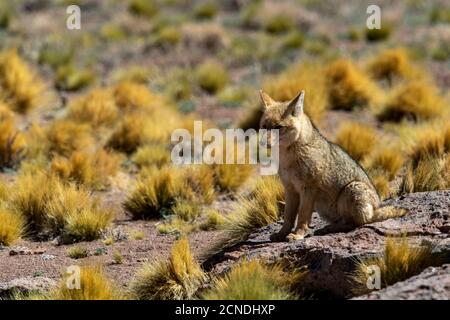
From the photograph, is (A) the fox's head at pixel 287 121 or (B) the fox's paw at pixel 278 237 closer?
(A) the fox's head at pixel 287 121

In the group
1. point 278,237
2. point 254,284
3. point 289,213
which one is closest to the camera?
point 254,284

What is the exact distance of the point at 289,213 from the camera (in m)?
8.48

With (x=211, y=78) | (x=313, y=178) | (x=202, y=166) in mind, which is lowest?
(x=202, y=166)

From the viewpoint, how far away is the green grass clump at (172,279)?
8492 millimetres

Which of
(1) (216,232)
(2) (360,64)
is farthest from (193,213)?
(2) (360,64)

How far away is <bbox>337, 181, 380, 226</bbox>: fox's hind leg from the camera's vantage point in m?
8.24

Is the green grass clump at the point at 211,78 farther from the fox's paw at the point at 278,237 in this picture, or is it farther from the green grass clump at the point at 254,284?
the green grass clump at the point at 254,284

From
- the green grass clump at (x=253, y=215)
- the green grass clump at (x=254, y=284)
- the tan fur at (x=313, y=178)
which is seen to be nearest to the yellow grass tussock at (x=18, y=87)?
the green grass clump at (x=253, y=215)

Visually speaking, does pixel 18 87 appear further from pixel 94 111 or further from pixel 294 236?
pixel 294 236

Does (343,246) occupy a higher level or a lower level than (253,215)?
higher

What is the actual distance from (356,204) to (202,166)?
15.9 feet

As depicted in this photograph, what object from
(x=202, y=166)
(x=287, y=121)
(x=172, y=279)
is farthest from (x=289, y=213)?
(x=202, y=166)

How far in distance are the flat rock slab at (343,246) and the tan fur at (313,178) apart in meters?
0.15

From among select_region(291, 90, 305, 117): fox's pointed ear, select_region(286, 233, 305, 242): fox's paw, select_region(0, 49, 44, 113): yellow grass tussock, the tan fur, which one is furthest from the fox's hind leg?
select_region(0, 49, 44, 113): yellow grass tussock
